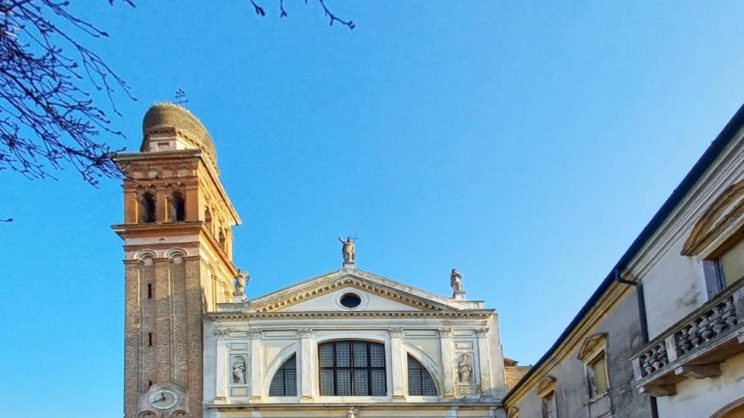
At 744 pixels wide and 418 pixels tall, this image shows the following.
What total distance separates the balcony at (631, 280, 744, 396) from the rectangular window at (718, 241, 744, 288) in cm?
87

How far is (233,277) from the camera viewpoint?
36.1 metres

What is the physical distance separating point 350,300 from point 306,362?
2.70 m

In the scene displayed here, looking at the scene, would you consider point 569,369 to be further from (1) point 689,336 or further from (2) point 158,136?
(2) point 158,136

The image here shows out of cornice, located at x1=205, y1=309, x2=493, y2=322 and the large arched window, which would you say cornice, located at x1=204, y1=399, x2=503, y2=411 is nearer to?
the large arched window

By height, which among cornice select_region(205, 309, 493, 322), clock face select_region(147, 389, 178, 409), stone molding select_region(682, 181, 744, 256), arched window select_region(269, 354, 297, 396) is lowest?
stone molding select_region(682, 181, 744, 256)

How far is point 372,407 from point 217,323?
5.92m

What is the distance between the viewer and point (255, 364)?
29.4 metres

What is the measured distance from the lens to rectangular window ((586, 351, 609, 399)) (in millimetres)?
16500

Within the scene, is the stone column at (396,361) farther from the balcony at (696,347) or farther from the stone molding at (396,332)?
the balcony at (696,347)

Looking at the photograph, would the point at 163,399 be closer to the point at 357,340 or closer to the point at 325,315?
the point at 325,315

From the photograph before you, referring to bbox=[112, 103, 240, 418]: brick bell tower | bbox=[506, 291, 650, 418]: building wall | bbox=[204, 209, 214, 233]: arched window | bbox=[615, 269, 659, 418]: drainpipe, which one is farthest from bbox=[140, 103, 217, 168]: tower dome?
bbox=[615, 269, 659, 418]: drainpipe

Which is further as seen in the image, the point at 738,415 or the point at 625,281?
the point at 625,281

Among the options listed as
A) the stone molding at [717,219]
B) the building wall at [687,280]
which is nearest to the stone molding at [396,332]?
the building wall at [687,280]

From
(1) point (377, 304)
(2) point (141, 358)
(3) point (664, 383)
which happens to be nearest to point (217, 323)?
(2) point (141, 358)
